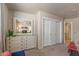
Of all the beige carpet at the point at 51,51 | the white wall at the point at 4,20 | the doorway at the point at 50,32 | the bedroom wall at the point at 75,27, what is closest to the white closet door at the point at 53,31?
the doorway at the point at 50,32

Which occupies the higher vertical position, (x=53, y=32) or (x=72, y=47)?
(x=53, y=32)

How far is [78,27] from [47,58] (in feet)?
2.38

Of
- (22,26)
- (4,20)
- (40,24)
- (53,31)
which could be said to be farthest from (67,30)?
(4,20)

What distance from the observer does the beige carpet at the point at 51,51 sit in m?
1.92

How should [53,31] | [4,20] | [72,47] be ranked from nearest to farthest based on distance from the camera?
1. [4,20]
2. [72,47]
3. [53,31]

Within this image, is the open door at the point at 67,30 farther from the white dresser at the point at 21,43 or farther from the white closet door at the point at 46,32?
the white dresser at the point at 21,43

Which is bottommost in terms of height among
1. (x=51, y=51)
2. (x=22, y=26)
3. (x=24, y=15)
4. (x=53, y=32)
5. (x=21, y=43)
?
(x=51, y=51)

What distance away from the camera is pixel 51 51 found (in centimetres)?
199

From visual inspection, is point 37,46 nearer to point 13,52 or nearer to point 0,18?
point 13,52

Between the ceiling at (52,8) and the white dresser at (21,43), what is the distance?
1.53 ft

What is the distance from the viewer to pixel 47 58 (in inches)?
73.3

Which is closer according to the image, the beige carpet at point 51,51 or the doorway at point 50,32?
the beige carpet at point 51,51

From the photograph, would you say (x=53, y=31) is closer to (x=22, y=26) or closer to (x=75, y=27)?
(x=75, y=27)

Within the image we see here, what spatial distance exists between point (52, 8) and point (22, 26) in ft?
1.92
